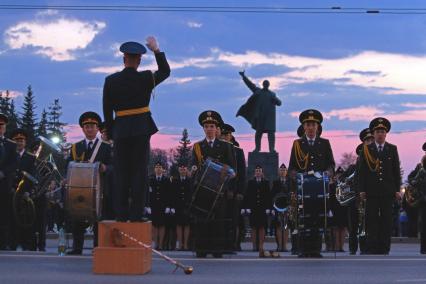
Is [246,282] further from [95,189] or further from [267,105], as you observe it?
[267,105]

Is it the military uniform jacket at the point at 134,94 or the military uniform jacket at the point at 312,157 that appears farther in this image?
the military uniform jacket at the point at 312,157

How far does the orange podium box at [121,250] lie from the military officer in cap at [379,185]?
22.4 feet

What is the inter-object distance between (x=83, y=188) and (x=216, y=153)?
2833 millimetres

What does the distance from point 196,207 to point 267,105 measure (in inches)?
749

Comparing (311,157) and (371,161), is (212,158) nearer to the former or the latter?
(311,157)

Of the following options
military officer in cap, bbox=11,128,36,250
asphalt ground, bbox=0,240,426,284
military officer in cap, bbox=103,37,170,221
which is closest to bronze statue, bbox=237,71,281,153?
military officer in cap, bbox=11,128,36,250

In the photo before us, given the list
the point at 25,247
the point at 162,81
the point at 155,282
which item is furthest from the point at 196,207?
the point at 25,247

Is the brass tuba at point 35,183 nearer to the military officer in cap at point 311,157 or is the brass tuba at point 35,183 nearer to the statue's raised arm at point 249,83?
the military officer in cap at point 311,157

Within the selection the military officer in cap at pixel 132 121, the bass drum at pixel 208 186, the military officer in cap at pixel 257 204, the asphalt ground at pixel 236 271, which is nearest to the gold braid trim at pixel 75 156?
the asphalt ground at pixel 236 271

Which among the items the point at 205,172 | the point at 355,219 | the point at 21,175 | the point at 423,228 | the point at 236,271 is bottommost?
the point at 236,271

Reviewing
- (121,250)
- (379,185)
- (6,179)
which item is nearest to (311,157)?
(379,185)

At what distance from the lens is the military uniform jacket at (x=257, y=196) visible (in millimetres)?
22625

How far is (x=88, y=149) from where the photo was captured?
48.9ft

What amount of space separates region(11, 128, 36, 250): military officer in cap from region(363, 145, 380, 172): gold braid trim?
5.93 metres
